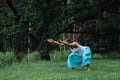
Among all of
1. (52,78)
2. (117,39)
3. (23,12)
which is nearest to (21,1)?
(23,12)

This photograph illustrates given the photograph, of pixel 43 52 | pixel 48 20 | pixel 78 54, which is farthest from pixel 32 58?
pixel 78 54

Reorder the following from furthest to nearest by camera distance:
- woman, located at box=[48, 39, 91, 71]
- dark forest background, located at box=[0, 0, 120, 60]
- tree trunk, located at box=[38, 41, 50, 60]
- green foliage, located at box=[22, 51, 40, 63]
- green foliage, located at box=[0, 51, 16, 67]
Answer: tree trunk, located at box=[38, 41, 50, 60] < dark forest background, located at box=[0, 0, 120, 60] < green foliage, located at box=[22, 51, 40, 63] < green foliage, located at box=[0, 51, 16, 67] < woman, located at box=[48, 39, 91, 71]

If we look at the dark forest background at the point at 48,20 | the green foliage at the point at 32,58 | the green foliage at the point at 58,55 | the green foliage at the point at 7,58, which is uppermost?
the dark forest background at the point at 48,20

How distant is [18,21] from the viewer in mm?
25438

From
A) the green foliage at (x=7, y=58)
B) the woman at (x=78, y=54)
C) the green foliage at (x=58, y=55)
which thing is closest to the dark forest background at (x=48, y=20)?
the green foliage at (x=58, y=55)

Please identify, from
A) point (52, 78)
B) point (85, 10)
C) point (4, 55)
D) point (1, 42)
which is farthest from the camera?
point (1, 42)

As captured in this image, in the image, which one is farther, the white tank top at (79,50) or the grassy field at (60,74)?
the white tank top at (79,50)

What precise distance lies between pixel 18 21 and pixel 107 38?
6.74 meters

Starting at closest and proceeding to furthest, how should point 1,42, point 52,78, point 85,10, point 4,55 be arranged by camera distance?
point 52,78, point 4,55, point 85,10, point 1,42

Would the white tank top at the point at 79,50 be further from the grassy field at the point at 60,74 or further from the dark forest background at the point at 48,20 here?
the dark forest background at the point at 48,20

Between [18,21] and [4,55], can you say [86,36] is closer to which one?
[18,21]

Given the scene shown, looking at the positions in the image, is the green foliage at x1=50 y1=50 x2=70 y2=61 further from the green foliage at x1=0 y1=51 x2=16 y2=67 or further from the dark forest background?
the green foliage at x1=0 y1=51 x2=16 y2=67

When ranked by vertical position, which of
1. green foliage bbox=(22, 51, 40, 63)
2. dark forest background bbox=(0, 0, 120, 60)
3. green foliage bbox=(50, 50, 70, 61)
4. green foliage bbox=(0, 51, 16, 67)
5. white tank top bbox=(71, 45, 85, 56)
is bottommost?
green foliage bbox=(50, 50, 70, 61)

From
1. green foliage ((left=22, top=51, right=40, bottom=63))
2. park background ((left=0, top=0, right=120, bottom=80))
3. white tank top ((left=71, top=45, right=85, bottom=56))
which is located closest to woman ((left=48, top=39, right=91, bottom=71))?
white tank top ((left=71, top=45, right=85, bottom=56))
